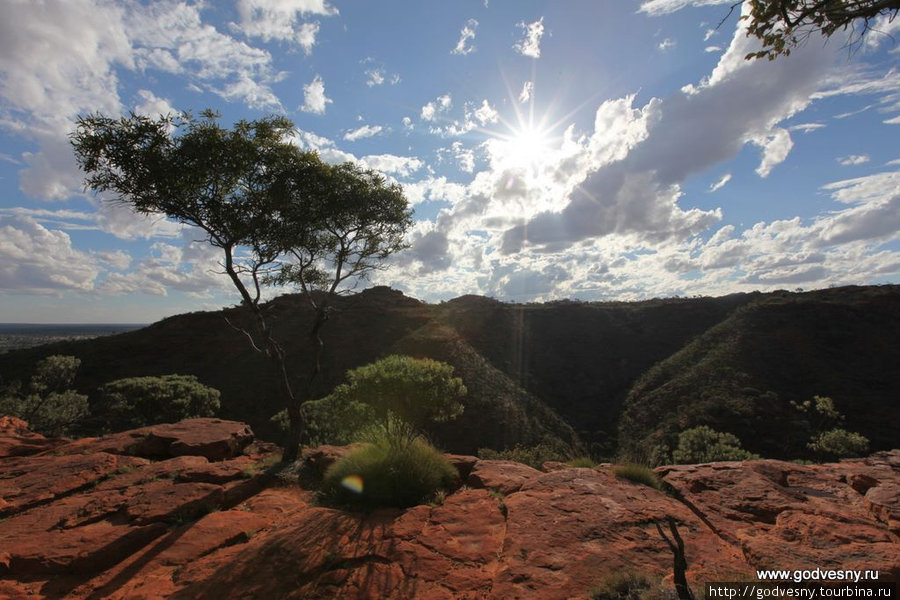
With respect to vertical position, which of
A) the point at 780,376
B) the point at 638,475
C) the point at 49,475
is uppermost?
the point at 780,376

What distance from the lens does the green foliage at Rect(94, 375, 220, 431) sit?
1504 cm

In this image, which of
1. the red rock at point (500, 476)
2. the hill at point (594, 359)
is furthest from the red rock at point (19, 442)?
the hill at point (594, 359)

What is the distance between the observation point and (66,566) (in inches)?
196

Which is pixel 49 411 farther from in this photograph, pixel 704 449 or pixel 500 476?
pixel 704 449

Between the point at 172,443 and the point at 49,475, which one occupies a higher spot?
the point at 172,443

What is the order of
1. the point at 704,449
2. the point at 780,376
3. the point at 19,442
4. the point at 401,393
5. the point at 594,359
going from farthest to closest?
the point at 594,359
the point at 780,376
the point at 704,449
the point at 19,442
the point at 401,393

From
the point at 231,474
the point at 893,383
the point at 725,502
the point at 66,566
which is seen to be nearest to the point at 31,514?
the point at 66,566

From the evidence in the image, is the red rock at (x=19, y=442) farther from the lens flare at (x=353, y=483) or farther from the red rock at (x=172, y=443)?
the lens flare at (x=353, y=483)

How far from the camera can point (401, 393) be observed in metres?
9.48

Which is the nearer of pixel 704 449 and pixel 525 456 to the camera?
pixel 525 456

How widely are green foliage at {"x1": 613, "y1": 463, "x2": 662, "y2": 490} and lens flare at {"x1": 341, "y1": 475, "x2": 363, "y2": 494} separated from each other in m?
4.56

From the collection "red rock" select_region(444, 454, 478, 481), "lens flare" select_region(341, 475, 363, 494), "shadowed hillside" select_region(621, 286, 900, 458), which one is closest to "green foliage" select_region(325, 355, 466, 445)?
"red rock" select_region(444, 454, 478, 481)

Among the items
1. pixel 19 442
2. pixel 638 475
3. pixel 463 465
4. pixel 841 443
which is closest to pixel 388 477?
pixel 463 465

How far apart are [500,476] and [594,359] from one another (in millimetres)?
33214
